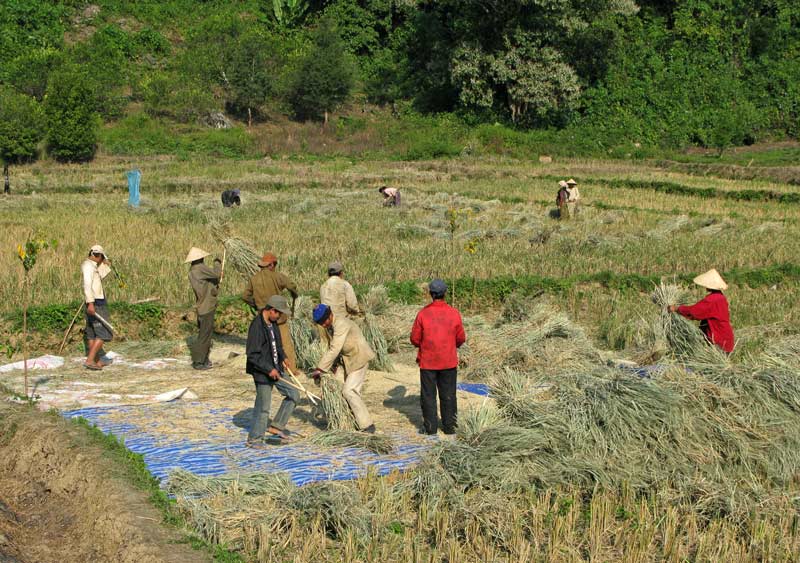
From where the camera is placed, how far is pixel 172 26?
1829 inches

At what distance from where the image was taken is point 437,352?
319 inches

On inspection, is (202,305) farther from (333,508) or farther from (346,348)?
(333,508)

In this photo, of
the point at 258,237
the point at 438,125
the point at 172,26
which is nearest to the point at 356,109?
the point at 438,125

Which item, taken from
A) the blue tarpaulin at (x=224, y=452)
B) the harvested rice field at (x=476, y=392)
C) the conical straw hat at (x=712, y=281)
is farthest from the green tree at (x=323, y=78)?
the blue tarpaulin at (x=224, y=452)

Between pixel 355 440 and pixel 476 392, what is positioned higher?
pixel 355 440

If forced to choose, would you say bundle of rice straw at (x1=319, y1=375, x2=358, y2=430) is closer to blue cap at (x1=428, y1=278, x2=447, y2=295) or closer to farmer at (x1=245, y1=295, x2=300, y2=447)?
farmer at (x1=245, y1=295, x2=300, y2=447)

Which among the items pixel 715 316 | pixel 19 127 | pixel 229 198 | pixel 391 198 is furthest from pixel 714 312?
pixel 19 127

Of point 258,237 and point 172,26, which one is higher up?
point 172,26

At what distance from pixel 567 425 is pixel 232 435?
2782 millimetres

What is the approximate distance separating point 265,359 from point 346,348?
0.71m

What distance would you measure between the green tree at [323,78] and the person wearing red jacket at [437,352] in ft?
110

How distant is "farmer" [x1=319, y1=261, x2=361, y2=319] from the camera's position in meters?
9.18

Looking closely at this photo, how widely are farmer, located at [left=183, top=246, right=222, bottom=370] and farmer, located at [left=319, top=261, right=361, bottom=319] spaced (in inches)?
81.9

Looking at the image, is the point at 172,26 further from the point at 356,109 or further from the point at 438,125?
the point at 438,125
